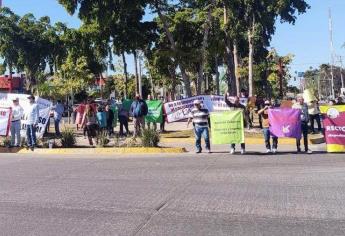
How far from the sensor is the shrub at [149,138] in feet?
58.5

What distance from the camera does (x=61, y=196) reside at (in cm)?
943

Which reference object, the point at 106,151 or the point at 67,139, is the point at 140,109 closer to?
the point at 67,139

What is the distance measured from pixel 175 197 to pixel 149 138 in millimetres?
8723

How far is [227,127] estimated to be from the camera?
55.7ft

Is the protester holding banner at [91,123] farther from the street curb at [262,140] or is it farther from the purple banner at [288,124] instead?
the purple banner at [288,124]

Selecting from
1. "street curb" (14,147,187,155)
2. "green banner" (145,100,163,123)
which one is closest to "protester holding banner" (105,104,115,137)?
"green banner" (145,100,163,123)

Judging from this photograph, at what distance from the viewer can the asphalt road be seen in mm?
7121

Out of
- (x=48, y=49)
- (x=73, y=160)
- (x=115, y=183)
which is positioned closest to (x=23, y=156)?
(x=73, y=160)

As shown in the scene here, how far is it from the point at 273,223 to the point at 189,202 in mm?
1835

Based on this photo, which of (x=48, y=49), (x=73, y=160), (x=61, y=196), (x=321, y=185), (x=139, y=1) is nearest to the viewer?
(x=61, y=196)

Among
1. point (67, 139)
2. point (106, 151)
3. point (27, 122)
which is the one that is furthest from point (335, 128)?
point (27, 122)

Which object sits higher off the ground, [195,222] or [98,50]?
[98,50]

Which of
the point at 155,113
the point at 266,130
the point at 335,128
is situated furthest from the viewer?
the point at 155,113

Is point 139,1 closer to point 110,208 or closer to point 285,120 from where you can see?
point 285,120
